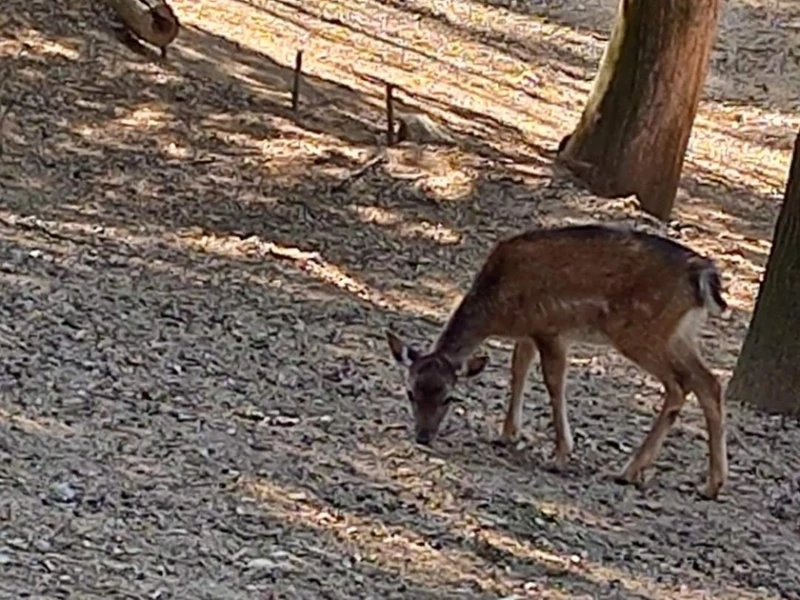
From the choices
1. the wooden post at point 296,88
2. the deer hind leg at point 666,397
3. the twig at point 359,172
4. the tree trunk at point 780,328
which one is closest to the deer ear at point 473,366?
the deer hind leg at point 666,397

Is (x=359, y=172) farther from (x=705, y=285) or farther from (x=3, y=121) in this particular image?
(x=705, y=285)

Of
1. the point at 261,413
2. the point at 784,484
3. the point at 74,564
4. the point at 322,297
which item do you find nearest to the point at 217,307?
the point at 322,297

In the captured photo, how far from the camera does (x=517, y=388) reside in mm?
8742

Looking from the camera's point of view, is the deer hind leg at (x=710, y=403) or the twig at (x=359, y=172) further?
the twig at (x=359, y=172)

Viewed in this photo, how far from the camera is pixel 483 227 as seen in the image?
12812 millimetres

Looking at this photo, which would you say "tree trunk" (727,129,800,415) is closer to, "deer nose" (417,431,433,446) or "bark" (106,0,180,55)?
"deer nose" (417,431,433,446)

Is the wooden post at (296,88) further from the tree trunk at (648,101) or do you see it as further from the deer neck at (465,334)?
the deer neck at (465,334)

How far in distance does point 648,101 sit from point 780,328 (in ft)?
14.9

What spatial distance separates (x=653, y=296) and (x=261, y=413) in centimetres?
192

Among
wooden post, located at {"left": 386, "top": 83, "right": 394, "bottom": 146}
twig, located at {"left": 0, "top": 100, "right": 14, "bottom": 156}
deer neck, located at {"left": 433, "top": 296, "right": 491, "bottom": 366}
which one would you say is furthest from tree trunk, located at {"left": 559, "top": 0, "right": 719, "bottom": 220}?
deer neck, located at {"left": 433, "top": 296, "right": 491, "bottom": 366}

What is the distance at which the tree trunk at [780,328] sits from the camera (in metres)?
9.61

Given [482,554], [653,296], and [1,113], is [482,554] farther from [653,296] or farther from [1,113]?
[1,113]

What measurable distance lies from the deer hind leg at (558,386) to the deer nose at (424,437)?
2.03ft

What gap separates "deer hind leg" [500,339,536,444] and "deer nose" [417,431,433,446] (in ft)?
1.61
